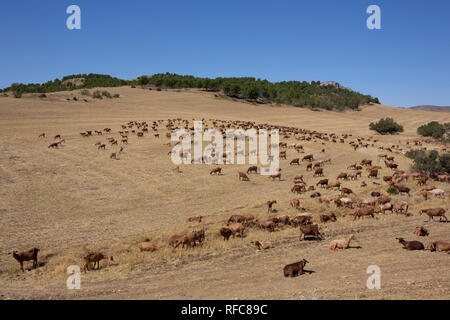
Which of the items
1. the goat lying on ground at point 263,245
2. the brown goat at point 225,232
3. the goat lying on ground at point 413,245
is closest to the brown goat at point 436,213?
the goat lying on ground at point 413,245

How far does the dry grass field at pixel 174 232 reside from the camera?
9.46 meters

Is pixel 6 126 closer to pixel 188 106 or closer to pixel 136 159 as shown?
pixel 136 159

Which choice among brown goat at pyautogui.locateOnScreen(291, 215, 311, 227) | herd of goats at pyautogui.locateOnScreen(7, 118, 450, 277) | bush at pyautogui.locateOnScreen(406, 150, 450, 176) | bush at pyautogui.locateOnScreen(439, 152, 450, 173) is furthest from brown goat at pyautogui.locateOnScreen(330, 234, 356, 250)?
bush at pyautogui.locateOnScreen(439, 152, 450, 173)

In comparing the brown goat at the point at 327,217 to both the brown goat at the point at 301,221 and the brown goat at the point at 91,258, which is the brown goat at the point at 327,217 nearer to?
the brown goat at the point at 301,221

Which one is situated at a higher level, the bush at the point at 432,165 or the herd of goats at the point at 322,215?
the bush at the point at 432,165

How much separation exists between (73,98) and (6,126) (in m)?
37.5

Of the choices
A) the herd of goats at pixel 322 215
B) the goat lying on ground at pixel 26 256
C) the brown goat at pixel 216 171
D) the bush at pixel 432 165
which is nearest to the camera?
the goat lying on ground at pixel 26 256

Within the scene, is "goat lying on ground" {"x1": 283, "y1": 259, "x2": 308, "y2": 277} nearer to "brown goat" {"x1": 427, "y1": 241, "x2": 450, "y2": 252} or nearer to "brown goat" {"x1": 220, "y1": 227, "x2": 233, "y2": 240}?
"brown goat" {"x1": 220, "y1": 227, "x2": 233, "y2": 240}

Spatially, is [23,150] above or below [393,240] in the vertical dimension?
above

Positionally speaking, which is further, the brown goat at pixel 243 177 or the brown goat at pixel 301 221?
the brown goat at pixel 243 177

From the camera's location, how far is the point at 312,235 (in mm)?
14125

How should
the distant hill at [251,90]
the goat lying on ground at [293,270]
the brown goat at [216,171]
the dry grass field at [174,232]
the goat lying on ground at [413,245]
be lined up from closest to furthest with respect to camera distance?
the dry grass field at [174,232] < the goat lying on ground at [293,270] < the goat lying on ground at [413,245] < the brown goat at [216,171] < the distant hill at [251,90]

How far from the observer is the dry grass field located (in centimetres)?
946
